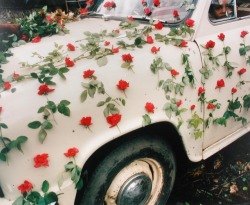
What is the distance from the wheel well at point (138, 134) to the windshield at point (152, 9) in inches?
36.2

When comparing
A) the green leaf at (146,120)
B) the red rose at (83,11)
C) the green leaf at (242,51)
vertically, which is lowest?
the green leaf at (146,120)

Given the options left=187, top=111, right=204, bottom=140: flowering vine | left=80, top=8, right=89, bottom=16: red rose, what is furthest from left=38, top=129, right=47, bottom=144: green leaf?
A: left=80, top=8, right=89, bottom=16: red rose

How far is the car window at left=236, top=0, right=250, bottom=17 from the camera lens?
121 inches

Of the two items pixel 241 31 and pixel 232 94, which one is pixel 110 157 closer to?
pixel 232 94

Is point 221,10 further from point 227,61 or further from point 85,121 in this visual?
point 85,121

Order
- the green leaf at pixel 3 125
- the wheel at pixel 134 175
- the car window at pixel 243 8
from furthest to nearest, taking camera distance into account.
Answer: the car window at pixel 243 8 < the wheel at pixel 134 175 < the green leaf at pixel 3 125

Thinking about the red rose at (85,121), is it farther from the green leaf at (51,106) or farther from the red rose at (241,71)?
the red rose at (241,71)

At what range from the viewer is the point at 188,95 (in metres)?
2.29

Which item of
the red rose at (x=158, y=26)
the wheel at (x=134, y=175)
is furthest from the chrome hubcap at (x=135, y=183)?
the red rose at (x=158, y=26)

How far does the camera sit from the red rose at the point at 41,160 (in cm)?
169

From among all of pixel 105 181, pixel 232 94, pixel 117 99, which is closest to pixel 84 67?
pixel 117 99

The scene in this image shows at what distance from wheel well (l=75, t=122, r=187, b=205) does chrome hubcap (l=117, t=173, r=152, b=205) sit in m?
0.32

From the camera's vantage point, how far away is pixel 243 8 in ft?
10.5

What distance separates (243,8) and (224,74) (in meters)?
1.08
